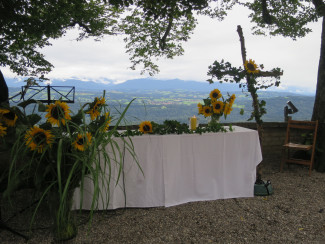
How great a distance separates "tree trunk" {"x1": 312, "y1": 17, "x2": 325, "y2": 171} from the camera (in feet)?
14.6

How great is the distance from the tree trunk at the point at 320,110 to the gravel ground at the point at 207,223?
132 cm

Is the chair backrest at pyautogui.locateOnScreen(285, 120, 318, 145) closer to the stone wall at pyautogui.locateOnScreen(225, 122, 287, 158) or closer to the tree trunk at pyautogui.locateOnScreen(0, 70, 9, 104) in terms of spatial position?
the stone wall at pyautogui.locateOnScreen(225, 122, 287, 158)

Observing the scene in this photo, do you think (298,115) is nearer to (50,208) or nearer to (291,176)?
(291,176)

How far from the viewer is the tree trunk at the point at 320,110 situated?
175 inches

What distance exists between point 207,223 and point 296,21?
522 centimetres

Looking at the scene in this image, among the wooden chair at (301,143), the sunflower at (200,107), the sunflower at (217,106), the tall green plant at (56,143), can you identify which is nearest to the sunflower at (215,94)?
the sunflower at (217,106)

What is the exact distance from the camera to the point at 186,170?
3.00m

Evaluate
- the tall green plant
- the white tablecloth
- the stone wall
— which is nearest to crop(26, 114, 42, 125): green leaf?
the tall green plant

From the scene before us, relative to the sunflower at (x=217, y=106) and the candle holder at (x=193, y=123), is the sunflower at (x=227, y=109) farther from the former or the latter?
the candle holder at (x=193, y=123)

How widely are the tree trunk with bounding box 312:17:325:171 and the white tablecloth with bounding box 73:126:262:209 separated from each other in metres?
1.90

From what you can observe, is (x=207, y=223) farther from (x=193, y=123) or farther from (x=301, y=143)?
(x=301, y=143)

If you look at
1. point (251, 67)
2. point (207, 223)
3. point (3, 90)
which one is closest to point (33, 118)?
point (3, 90)

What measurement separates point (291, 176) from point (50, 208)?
3.52 metres

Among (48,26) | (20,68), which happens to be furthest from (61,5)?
(20,68)
